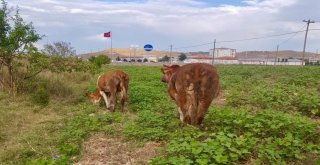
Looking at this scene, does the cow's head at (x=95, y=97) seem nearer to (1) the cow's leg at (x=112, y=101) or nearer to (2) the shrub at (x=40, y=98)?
(1) the cow's leg at (x=112, y=101)

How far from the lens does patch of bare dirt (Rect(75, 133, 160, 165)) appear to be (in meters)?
5.96

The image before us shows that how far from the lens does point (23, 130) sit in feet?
28.2

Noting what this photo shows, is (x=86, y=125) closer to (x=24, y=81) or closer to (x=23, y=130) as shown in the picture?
(x=23, y=130)

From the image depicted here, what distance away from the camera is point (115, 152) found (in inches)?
252

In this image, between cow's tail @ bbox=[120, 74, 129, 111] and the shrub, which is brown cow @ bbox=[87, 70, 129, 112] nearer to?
cow's tail @ bbox=[120, 74, 129, 111]

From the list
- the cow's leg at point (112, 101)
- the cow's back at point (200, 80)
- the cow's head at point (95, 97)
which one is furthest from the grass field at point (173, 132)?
the cow's back at point (200, 80)

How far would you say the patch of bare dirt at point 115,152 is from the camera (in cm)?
596

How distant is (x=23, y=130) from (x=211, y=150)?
17.2ft

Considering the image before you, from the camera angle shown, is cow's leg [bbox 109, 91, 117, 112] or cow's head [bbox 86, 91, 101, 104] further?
cow's head [bbox 86, 91, 101, 104]

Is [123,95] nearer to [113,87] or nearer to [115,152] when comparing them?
[113,87]

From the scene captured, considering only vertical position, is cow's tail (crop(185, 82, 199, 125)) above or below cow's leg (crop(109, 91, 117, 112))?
above

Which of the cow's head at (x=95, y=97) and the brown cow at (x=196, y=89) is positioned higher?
the brown cow at (x=196, y=89)

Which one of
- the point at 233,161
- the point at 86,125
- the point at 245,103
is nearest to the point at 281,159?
the point at 233,161

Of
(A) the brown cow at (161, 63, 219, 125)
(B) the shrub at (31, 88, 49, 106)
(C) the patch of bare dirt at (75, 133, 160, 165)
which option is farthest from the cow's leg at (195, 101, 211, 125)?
(B) the shrub at (31, 88, 49, 106)
